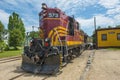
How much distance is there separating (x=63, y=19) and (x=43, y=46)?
120 inches

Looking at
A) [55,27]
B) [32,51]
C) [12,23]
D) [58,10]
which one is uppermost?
[12,23]

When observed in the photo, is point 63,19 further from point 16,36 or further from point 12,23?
point 12,23

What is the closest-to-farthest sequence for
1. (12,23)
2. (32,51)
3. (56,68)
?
(56,68) → (32,51) → (12,23)

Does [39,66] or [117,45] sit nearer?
[39,66]

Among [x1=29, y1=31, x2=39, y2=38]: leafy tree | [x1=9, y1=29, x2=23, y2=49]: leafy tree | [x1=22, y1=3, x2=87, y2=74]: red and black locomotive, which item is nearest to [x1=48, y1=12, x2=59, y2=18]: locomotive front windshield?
[x1=22, y1=3, x2=87, y2=74]: red and black locomotive

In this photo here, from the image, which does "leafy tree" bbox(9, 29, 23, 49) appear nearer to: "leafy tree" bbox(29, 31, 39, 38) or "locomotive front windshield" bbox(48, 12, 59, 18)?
"leafy tree" bbox(29, 31, 39, 38)

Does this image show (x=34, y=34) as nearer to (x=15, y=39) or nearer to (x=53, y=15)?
(x=53, y=15)

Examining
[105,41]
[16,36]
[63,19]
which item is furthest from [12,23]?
[63,19]

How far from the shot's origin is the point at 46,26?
464 inches

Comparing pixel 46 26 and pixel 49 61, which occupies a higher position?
pixel 46 26

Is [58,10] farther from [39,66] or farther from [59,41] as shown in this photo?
[39,66]

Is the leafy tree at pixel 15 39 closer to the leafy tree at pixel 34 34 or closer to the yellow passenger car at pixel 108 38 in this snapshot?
the yellow passenger car at pixel 108 38

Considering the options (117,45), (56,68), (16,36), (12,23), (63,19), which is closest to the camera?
(56,68)

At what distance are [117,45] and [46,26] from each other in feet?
74.5
